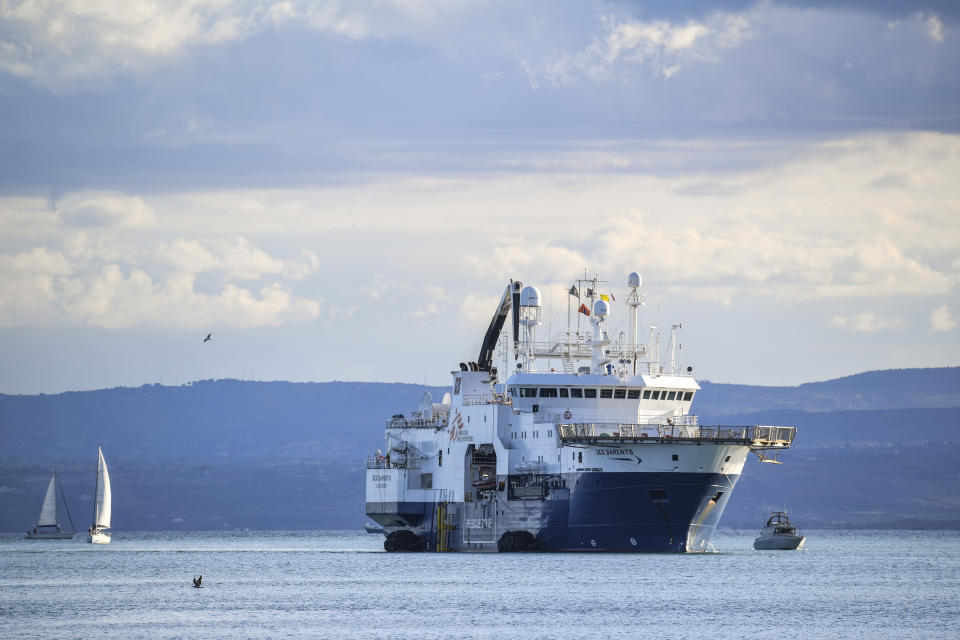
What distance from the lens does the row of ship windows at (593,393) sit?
85.9m

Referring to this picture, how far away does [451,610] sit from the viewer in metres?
68.8

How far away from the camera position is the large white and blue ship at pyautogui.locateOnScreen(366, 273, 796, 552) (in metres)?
80.7

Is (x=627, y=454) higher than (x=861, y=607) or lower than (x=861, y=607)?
higher

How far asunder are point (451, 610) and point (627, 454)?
15.1 meters

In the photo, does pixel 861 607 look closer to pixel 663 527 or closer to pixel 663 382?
pixel 663 527

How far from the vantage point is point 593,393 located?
8588 cm

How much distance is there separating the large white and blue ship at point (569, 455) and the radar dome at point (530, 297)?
0.08m

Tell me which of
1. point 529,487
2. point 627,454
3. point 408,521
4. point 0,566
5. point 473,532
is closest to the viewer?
point 627,454

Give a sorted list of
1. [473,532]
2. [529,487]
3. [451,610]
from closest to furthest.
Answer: [451,610] < [529,487] < [473,532]

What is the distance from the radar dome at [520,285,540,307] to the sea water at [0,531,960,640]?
14126 mm

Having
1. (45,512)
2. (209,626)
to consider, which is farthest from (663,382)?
(45,512)

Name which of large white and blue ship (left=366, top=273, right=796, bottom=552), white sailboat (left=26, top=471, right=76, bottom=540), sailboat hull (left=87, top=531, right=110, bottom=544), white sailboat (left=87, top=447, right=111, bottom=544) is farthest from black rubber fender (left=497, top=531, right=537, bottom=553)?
white sailboat (left=26, top=471, right=76, bottom=540)

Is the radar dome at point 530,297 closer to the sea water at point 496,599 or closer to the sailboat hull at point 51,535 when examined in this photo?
the sea water at point 496,599

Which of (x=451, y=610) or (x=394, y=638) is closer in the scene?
(x=394, y=638)
